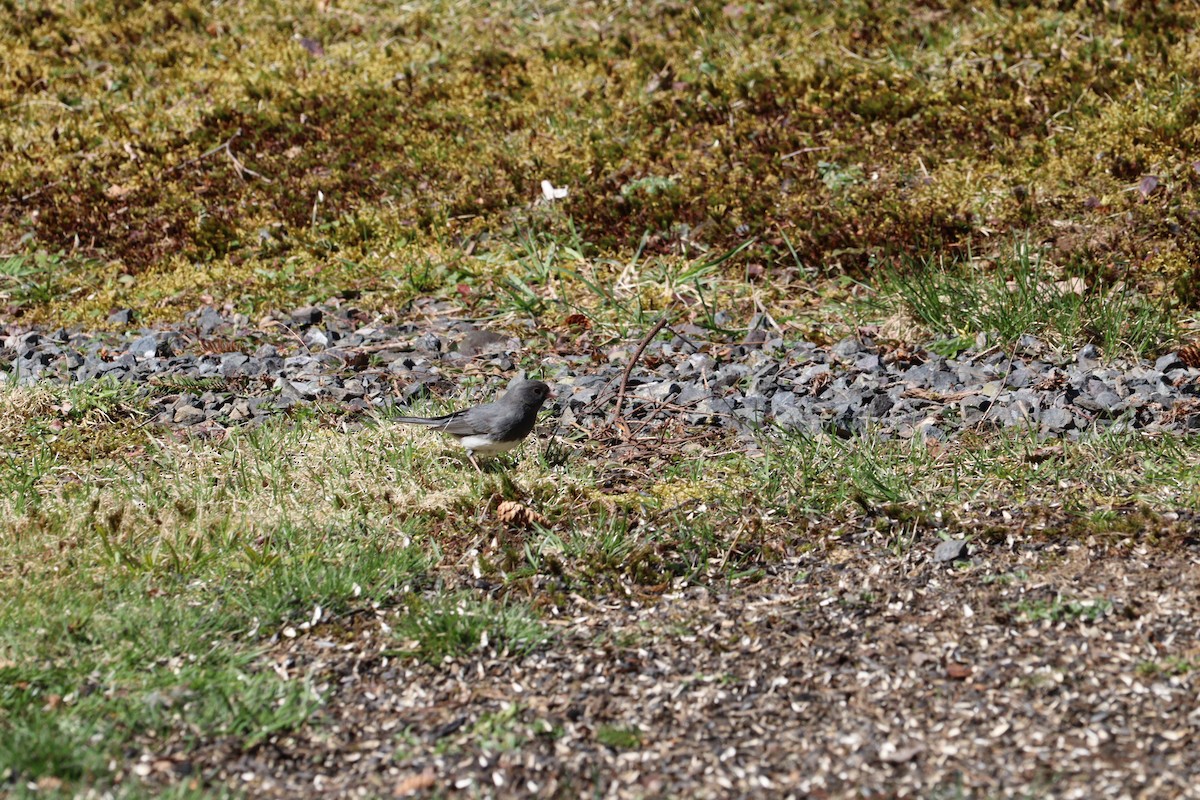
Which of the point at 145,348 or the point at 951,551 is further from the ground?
the point at 951,551

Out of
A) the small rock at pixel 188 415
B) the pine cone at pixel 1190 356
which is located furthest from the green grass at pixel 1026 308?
the small rock at pixel 188 415

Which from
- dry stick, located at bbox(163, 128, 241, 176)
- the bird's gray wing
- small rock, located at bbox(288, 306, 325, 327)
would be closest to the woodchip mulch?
→ the bird's gray wing

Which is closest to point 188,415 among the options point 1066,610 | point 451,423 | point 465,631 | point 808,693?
point 451,423

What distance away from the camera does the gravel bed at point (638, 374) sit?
5828 millimetres

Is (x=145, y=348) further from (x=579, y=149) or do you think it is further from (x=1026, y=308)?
(x=1026, y=308)

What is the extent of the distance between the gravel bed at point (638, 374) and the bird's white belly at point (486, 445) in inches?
28.1

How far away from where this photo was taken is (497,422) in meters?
5.38

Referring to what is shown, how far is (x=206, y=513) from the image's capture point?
5.04m

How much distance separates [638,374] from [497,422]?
1.54 m

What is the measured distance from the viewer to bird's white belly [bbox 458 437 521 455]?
5.37 m

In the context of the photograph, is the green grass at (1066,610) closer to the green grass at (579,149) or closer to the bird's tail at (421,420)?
the bird's tail at (421,420)

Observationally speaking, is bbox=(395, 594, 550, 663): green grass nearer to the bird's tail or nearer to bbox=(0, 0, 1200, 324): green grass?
the bird's tail

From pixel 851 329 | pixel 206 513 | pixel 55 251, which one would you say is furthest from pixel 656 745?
pixel 55 251

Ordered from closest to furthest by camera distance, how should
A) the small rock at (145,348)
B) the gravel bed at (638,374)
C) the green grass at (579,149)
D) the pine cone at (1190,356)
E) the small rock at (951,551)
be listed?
the small rock at (951,551)
the gravel bed at (638,374)
the pine cone at (1190,356)
the small rock at (145,348)
the green grass at (579,149)
